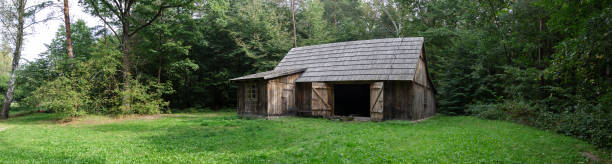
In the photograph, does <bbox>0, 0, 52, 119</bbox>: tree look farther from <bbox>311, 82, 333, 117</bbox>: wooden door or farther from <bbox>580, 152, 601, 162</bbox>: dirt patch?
<bbox>580, 152, 601, 162</bbox>: dirt patch

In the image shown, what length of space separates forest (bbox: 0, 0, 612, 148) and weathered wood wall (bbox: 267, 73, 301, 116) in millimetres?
7459

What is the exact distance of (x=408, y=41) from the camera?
49.2 ft

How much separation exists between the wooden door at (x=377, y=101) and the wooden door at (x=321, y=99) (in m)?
2.17

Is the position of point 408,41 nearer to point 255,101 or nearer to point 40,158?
point 255,101

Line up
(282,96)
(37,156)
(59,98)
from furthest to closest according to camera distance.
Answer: (282,96)
(59,98)
(37,156)

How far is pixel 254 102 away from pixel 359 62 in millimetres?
5490

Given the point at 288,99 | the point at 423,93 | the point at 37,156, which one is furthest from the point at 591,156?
the point at 37,156

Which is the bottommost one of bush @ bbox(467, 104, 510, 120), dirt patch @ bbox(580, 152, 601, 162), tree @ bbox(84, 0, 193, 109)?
dirt patch @ bbox(580, 152, 601, 162)

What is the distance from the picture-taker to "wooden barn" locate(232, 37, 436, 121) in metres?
13.2

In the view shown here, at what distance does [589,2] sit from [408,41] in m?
9.52

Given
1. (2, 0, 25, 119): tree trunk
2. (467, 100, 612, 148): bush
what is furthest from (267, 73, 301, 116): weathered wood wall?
(2, 0, 25, 119): tree trunk

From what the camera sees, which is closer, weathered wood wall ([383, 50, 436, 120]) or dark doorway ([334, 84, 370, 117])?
weathered wood wall ([383, 50, 436, 120])

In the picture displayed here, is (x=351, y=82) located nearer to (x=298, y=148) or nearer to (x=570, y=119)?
(x=298, y=148)

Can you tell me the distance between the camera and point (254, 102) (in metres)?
14.9
